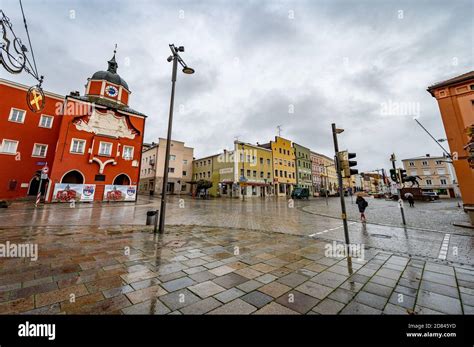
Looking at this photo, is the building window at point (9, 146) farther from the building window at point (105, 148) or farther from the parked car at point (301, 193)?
the parked car at point (301, 193)

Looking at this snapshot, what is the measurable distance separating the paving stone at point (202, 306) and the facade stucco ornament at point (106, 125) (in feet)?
88.0

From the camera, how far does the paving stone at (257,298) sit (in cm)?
273

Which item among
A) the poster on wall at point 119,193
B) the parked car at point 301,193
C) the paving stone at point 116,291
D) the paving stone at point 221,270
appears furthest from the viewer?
the parked car at point 301,193

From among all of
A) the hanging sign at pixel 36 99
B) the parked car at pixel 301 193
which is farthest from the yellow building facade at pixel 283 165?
the hanging sign at pixel 36 99

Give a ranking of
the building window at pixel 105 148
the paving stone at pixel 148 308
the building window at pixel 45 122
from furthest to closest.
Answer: the building window at pixel 105 148
the building window at pixel 45 122
the paving stone at pixel 148 308

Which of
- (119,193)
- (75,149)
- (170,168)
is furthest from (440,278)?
(170,168)

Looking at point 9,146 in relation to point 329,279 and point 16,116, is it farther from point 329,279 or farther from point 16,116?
point 329,279

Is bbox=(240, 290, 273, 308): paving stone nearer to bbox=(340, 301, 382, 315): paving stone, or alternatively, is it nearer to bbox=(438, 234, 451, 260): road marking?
bbox=(340, 301, 382, 315): paving stone

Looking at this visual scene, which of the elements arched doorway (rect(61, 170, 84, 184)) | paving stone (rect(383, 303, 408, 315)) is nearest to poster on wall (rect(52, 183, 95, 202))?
arched doorway (rect(61, 170, 84, 184))

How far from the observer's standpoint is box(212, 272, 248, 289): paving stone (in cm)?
332

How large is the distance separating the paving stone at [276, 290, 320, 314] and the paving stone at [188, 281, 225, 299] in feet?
3.20

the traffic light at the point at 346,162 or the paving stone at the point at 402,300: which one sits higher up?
the traffic light at the point at 346,162

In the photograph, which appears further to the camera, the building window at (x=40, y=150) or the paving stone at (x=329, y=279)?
the building window at (x=40, y=150)
